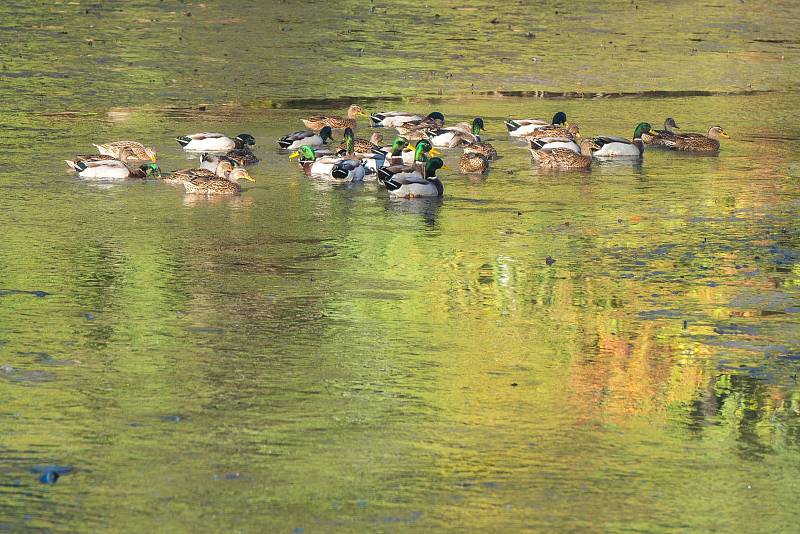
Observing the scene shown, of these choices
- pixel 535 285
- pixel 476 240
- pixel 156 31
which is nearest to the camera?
pixel 535 285

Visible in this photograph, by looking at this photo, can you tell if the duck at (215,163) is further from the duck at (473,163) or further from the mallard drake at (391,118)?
the mallard drake at (391,118)

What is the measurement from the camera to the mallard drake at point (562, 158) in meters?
17.9

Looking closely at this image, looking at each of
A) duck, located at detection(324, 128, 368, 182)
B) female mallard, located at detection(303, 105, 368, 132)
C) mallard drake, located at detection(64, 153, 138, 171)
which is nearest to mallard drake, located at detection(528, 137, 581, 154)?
duck, located at detection(324, 128, 368, 182)

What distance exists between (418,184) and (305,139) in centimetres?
294

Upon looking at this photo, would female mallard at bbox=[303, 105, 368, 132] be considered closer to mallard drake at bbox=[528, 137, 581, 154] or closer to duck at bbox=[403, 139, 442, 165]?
duck at bbox=[403, 139, 442, 165]

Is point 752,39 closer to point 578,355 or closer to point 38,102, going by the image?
point 38,102

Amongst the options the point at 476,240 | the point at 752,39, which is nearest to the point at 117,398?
the point at 476,240

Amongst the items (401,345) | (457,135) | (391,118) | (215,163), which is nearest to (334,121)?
(391,118)

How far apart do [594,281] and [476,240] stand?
1807 mm

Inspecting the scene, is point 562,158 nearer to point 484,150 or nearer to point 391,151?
point 484,150

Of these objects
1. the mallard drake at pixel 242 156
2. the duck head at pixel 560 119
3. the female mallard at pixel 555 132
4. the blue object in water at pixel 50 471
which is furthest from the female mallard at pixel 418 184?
the blue object in water at pixel 50 471

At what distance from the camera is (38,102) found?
69.7ft

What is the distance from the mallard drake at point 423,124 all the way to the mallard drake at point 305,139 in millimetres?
1372

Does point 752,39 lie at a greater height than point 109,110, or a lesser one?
greater
